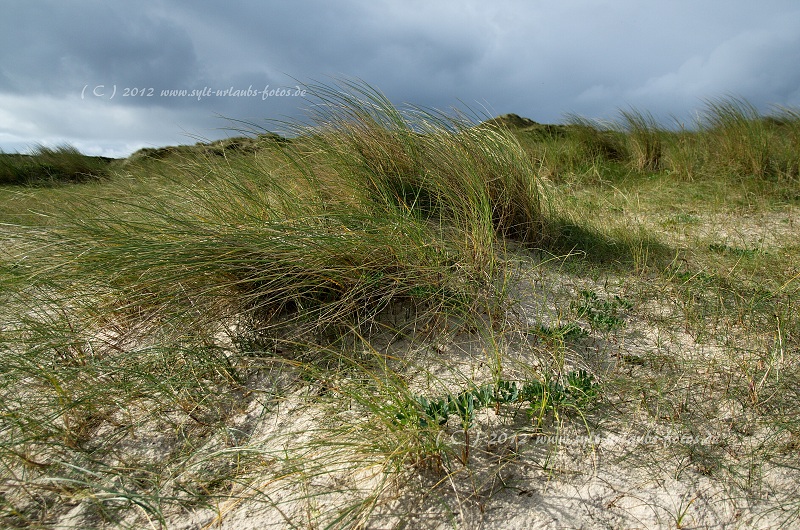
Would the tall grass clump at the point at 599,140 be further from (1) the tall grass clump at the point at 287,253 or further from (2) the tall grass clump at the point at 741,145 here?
(1) the tall grass clump at the point at 287,253

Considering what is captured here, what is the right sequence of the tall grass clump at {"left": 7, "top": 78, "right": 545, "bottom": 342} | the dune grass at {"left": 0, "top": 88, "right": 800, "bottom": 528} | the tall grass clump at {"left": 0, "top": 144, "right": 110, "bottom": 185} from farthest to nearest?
A: the tall grass clump at {"left": 0, "top": 144, "right": 110, "bottom": 185}, the tall grass clump at {"left": 7, "top": 78, "right": 545, "bottom": 342}, the dune grass at {"left": 0, "top": 88, "right": 800, "bottom": 528}

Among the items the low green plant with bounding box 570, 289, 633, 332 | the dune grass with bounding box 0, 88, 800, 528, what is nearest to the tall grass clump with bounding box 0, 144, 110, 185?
the dune grass with bounding box 0, 88, 800, 528

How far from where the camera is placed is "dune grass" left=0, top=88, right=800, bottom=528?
146 cm

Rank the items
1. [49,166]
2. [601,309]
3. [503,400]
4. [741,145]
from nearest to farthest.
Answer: [503,400] → [601,309] → [741,145] → [49,166]

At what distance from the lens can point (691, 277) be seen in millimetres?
2502

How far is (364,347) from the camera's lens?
1973 mm

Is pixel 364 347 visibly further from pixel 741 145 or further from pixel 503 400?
pixel 741 145

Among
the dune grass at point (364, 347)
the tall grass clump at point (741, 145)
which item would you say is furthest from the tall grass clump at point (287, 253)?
the tall grass clump at point (741, 145)

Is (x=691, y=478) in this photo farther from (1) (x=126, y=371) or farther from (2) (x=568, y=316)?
(1) (x=126, y=371)

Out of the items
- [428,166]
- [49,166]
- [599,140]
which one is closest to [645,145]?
[599,140]

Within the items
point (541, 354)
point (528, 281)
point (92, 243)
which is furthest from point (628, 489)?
point (92, 243)

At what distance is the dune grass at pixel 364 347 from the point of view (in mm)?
1464

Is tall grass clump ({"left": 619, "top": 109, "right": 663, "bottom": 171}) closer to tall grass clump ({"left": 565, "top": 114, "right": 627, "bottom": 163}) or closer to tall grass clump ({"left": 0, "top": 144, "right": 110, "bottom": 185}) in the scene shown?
tall grass clump ({"left": 565, "top": 114, "right": 627, "bottom": 163})

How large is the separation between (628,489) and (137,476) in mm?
1519
